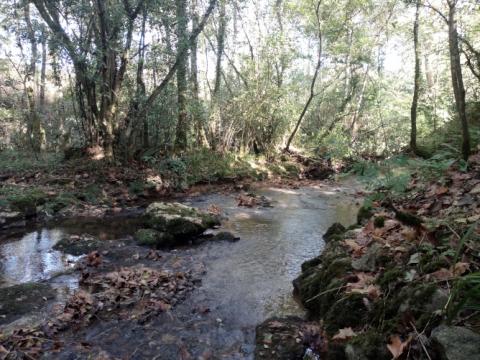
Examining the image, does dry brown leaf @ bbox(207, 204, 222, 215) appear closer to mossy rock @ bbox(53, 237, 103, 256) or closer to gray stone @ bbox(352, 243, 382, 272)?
mossy rock @ bbox(53, 237, 103, 256)

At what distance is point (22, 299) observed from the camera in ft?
16.1

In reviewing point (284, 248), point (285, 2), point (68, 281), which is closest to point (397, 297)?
point (284, 248)

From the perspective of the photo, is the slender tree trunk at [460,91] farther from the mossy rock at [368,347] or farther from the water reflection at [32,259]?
the water reflection at [32,259]

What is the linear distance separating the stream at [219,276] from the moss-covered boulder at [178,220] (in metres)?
0.51

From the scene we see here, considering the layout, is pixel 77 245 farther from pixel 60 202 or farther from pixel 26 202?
pixel 60 202

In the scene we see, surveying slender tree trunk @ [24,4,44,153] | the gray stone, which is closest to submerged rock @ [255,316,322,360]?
the gray stone

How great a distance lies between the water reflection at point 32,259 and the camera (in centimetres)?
596

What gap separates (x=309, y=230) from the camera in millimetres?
8656

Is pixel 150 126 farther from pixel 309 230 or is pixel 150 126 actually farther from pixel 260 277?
pixel 260 277

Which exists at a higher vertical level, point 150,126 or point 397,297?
point 150,126

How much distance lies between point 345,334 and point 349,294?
518 millimetres

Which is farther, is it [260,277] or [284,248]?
[284,248]

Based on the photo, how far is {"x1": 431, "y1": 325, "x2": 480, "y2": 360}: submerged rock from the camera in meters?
2.35

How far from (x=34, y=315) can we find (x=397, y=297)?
13.6ft
